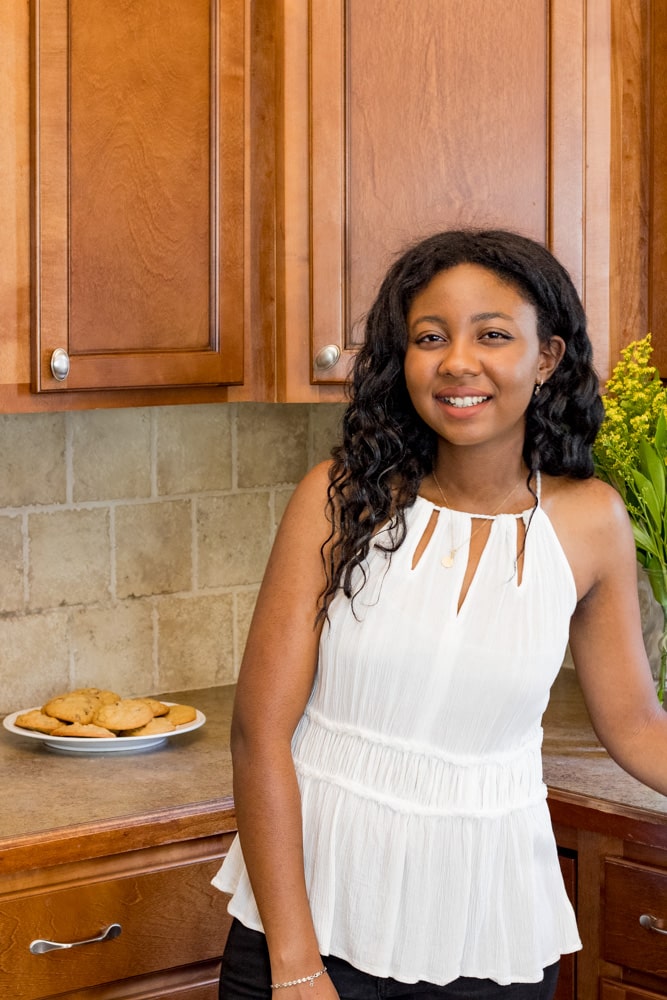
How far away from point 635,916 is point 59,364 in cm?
107

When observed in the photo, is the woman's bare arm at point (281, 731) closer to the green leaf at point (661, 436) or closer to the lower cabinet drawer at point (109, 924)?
the lower cabinet drawer at point (109, 924)

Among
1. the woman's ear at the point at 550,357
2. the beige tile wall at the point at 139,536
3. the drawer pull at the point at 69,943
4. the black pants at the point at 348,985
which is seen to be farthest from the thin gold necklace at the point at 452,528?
the beige tile wall at the point at 139,536

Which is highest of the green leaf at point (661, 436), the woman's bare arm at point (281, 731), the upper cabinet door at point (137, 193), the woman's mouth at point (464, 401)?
the upper cabinet door at point (137, 193)

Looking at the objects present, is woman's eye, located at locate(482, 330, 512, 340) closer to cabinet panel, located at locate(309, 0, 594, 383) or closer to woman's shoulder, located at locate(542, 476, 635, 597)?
woman's shoulder, located at locate(542, 476, 635, 597)

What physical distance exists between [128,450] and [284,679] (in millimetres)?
1071

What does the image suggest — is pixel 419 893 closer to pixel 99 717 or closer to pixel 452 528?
pixel 452 528

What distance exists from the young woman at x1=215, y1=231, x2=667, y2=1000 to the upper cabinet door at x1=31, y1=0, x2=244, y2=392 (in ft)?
1.77

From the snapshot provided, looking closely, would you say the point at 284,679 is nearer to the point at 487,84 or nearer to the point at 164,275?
the point at 164,275

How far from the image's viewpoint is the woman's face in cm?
134

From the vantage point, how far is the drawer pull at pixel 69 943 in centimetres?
164

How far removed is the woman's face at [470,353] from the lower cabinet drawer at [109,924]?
0.78 metres

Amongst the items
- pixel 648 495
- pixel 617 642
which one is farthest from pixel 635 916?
pixel 648 495

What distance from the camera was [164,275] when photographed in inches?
73.7

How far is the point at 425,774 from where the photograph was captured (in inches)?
53.5
